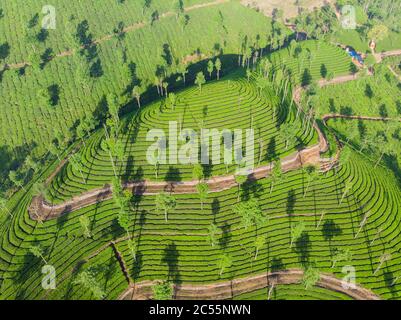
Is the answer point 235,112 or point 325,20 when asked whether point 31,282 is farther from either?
point 325,20

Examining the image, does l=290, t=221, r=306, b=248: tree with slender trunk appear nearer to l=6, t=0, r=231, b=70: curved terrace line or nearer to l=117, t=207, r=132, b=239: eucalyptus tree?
l=117, t=207, r=132, b=239: eucalyptus tree

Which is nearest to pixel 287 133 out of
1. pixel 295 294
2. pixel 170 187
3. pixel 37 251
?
pixel 170 187

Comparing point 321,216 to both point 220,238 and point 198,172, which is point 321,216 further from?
point 198,172

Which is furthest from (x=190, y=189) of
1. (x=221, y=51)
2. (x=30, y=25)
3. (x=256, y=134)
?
(x=30, y=25)

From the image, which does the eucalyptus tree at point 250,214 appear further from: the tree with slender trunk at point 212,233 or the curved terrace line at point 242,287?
the curved terrace line at point 242,287

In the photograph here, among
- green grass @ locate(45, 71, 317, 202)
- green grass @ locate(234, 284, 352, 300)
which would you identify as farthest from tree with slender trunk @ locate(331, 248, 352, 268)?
green grass @ locate(45, 71, 317, 202)
